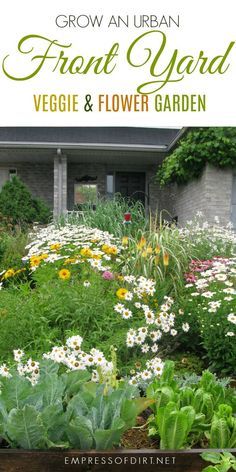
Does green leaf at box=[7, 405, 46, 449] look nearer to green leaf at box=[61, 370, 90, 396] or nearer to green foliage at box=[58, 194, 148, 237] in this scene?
green leaf at box=[61, 370, 90, 396]

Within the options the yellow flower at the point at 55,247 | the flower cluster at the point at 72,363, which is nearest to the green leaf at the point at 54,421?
the flower cluster at the point at 72,363

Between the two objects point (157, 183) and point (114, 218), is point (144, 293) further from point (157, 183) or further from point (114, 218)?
point (157, 183)

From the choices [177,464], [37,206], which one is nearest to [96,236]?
[177,464]

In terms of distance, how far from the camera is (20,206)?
11047 millimetres

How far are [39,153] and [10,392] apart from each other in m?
12.2

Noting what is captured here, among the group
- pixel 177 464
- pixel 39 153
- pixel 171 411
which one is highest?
pixel 39 153

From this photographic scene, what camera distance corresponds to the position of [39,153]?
13.7 m

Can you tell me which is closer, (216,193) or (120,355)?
(120,355)

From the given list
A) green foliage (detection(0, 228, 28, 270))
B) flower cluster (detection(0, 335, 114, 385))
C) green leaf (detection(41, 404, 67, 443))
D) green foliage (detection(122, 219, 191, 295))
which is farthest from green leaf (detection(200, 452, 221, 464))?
green foliage (detection(0, 228, 28, 270))

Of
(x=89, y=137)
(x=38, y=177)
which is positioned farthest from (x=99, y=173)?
(x=38, y=177)

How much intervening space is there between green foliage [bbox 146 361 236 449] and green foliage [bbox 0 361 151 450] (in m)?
0.13

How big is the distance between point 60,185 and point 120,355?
10.2 meters

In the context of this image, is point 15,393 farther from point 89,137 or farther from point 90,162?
point 90,162

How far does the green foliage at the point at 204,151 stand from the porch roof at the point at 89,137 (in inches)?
100
